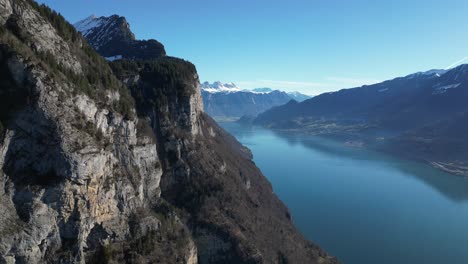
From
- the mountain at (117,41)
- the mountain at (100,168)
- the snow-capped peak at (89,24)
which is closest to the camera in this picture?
the mountain at (100,168)

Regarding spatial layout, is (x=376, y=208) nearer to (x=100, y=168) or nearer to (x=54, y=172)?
(x=100, y=168)

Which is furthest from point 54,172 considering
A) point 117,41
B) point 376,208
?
point 376,208

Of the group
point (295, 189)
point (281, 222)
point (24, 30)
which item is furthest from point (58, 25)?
point (295, 189)

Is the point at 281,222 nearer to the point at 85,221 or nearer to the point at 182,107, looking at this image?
the point at 182,107

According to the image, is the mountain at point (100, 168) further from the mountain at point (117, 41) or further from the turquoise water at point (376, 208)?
the mountain at point (117, 41)

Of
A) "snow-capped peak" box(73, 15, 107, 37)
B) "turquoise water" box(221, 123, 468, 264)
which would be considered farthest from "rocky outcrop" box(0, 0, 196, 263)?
"snow-capped peak" box(73, 15, 107, 37)

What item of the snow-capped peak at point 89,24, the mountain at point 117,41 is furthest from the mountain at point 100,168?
the snow-capped peak at point 89,24

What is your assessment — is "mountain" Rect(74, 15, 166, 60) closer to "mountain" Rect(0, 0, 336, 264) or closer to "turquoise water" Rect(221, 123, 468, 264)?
"mountain" Rect(0, 0, 336, 264)
